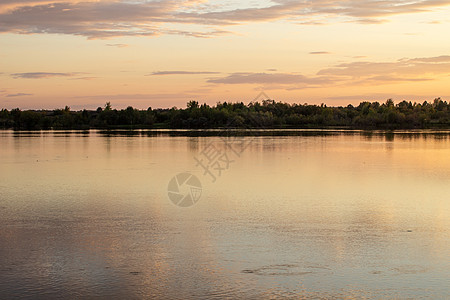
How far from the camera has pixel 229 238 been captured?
8.12 meters

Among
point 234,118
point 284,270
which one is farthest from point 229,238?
point 234,118

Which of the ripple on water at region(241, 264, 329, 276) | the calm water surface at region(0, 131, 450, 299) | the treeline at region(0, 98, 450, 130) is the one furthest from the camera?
the treeline at region(0, 98, 450, 130)

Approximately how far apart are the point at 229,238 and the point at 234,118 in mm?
82568

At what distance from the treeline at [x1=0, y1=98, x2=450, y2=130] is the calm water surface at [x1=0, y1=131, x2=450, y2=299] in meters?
69.5

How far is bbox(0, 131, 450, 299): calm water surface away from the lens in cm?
612

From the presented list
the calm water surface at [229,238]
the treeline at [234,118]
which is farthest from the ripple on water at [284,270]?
the treeline at [234,118]

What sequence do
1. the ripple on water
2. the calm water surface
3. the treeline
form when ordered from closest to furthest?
the calm water surface → the ripple on water → the treeline

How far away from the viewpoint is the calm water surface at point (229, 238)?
6117mm

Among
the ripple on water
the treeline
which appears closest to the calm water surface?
the ripple on water

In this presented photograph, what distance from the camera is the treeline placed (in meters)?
90.9

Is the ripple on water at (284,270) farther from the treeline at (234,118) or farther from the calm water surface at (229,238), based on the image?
the treeline at (234,118)

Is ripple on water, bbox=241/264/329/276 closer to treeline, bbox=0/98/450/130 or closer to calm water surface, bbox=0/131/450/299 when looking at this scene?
calm water surface, bbox=0/131/450/299

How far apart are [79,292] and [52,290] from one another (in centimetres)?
30

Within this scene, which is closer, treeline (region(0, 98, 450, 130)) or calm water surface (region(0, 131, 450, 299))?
calm water surface (region(0, 131, 450, 299))
